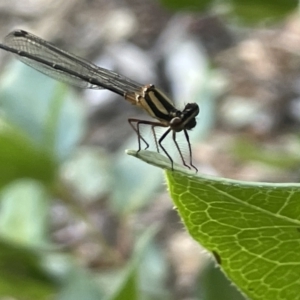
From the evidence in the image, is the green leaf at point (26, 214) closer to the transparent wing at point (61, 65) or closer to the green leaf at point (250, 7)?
the transparent wing at point (61, 65)

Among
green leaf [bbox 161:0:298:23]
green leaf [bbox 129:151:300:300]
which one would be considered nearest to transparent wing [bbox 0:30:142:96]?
green leaf [bbox 161:0:298:23]

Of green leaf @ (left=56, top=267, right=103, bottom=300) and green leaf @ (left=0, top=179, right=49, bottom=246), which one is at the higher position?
green leaf @ (left=0, top=179, right=49, bottom=246)

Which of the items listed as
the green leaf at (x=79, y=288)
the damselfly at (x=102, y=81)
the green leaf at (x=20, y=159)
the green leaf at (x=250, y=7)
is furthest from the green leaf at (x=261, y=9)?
the green leaf at (x=79, y=288)

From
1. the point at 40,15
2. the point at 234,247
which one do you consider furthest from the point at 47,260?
the point at 40,15

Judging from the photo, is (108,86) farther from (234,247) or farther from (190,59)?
(190,59)

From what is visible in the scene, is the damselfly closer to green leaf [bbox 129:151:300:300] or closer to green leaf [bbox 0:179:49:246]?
green leaf [bbox 0:179:49:246]

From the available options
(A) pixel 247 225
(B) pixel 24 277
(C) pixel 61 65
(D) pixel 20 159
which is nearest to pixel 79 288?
(B) pixel 24 277
